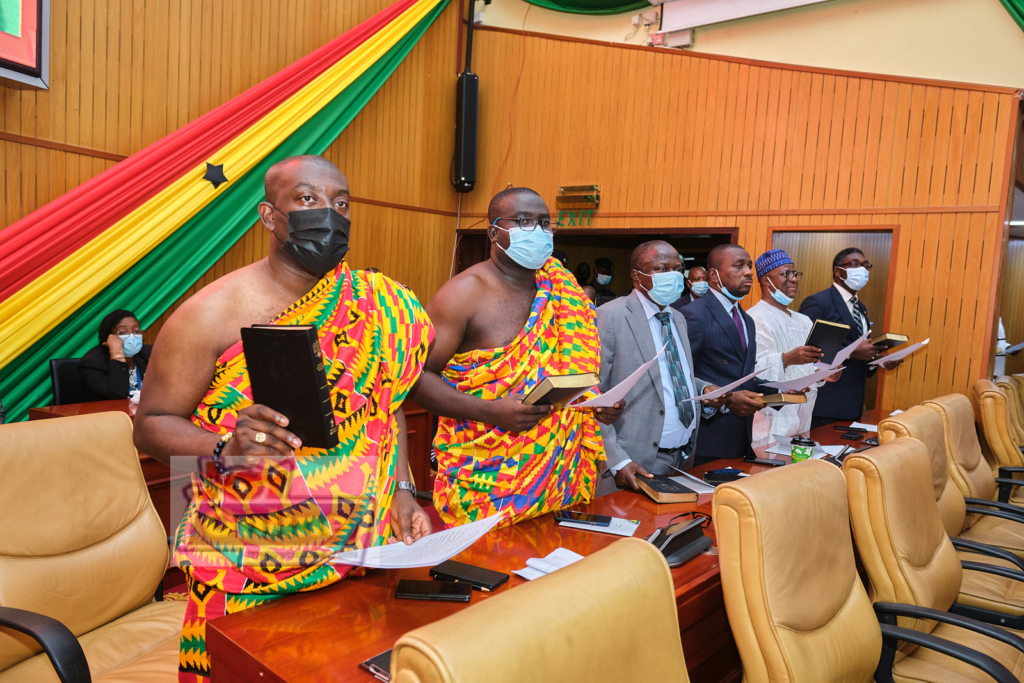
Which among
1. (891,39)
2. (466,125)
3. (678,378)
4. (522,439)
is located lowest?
(522,439)

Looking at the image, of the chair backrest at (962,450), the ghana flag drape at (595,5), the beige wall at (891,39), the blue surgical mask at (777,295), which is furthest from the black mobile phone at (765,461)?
the ghana flag drape at (595,5)

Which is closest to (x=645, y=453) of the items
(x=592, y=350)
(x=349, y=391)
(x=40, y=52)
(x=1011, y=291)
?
(x=592, y=350)

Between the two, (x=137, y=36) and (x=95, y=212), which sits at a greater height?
(x=137, y=36)

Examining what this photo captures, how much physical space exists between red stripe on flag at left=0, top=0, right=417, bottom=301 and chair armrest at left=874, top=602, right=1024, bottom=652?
163 inches

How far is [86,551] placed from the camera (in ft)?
5.65

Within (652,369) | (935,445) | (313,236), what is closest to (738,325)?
(652,369)

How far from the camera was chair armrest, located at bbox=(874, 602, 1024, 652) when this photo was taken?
1.62 m

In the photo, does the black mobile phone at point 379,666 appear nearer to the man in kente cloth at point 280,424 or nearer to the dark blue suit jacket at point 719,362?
the man in kente cloth at point 280,424

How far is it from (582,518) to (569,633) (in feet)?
3.27

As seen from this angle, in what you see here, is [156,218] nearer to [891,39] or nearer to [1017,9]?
[891,39]

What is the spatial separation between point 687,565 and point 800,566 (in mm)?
275

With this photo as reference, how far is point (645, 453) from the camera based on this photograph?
8.26 ft

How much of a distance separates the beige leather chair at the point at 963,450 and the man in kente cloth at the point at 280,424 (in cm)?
241

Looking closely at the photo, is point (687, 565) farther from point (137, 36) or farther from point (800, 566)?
point (137, 36)
